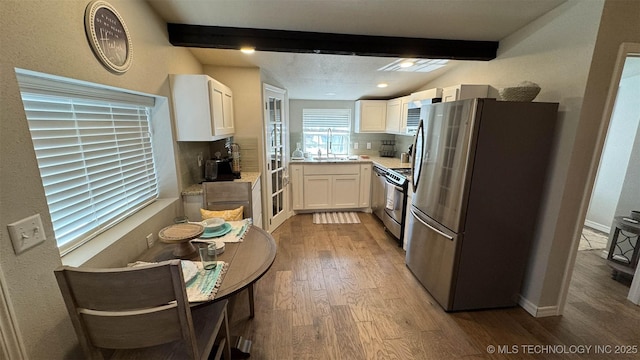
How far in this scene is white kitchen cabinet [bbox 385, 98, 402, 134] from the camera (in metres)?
3.97

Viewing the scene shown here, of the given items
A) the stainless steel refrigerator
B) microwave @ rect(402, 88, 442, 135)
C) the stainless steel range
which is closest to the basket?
the stainless steel refrigerator

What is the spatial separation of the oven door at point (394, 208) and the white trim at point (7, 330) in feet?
10.2

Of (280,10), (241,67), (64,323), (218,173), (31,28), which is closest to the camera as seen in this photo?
(31,28)

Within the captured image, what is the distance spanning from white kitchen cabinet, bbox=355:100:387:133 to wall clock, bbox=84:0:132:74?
3509 millimetres

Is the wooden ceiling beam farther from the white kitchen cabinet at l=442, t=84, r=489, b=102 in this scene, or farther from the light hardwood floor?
the light hardwood floor

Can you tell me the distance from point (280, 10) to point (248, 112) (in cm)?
138

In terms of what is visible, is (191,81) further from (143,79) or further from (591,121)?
(591,121)

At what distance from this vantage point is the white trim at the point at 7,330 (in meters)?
0.85

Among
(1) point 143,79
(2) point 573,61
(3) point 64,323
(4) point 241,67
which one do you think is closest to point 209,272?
(3) point 64,323

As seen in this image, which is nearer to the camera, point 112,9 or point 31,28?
point 31,28

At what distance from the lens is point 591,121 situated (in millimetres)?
1730

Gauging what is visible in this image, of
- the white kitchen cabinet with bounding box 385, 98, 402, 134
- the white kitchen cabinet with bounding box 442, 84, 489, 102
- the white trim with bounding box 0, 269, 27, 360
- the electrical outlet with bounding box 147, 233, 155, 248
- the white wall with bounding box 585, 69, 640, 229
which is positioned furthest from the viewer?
the white kitchen cabinet with bounding box 385, 98, 402, 134

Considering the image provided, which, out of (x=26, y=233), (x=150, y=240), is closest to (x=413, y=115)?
(x=150, y=240)

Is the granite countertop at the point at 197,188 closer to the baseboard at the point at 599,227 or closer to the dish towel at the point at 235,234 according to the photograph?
the dish towel at the point at 235,234
